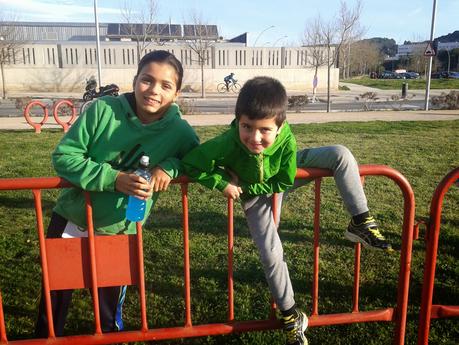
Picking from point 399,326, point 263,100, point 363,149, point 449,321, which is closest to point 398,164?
point 363,149

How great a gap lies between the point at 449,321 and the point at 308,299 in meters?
1.07

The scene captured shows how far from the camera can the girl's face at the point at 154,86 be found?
2359 millimetres

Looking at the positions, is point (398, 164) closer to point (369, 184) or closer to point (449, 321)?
point (369, 184)

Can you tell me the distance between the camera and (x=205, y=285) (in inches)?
152

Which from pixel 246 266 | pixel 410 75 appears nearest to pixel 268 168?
pixel 246 266

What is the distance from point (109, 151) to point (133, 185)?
27 cm

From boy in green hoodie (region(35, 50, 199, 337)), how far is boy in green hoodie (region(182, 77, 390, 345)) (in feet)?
0.62

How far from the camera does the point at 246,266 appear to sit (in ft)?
13.7

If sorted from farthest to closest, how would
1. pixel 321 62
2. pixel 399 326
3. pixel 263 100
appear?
pixel 321 62
pixel 399 326
pixel 263 100

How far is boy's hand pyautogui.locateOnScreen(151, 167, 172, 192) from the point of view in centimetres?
231

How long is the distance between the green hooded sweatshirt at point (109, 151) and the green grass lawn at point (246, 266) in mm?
1217

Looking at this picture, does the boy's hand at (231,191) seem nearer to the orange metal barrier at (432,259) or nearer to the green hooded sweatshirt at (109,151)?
the green hooded sweatshirt at (109,151)

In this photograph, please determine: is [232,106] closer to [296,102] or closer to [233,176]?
[296,102]

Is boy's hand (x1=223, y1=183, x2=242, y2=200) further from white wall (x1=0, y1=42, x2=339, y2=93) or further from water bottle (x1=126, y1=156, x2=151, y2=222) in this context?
white wall (x1=0, y1=42, x2=339, y2=93)
